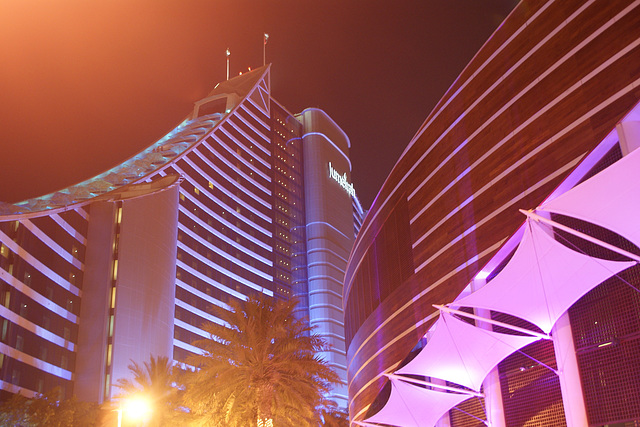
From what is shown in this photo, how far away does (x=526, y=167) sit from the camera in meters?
23.3

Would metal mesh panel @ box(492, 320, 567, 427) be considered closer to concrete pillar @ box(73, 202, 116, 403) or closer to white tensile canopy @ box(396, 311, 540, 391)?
white tensile canopy @ box(396, 311, 540, 391)

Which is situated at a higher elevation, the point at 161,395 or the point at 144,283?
the point at 144,283

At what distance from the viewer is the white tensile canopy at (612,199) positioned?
15891mm

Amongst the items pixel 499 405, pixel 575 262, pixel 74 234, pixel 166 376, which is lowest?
pixel 499 405

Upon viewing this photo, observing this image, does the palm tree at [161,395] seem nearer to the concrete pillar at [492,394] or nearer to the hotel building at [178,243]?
the hotel building at [178,243]

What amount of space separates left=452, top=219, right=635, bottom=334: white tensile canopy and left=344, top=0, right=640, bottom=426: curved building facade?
110 centimetres

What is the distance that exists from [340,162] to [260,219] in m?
32.6

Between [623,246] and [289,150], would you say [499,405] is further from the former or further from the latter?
[289,150]

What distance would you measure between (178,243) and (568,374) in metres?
67.6

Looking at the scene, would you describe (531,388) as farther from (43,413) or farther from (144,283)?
(144,283)

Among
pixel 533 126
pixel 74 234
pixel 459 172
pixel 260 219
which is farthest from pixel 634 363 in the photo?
pixel 260 219

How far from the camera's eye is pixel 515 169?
24.0m

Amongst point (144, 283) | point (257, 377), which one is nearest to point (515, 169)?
point (257, 377)

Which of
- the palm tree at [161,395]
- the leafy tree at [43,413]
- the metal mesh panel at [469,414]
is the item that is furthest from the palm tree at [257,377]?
the leafy tree at [43,413]
